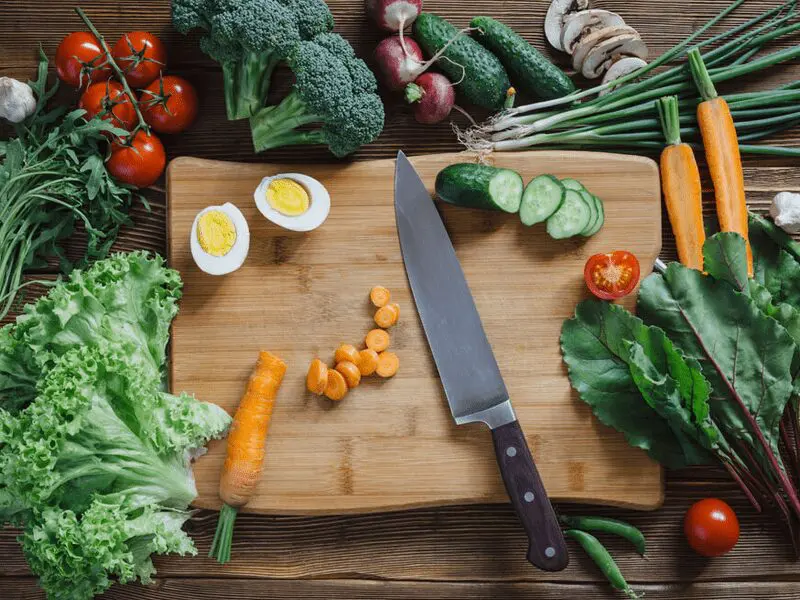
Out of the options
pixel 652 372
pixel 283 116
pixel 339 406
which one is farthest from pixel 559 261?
pixel 283 116

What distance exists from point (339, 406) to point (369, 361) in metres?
0.22

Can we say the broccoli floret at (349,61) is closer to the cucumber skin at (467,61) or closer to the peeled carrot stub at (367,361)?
the cucumber skin at (467,61)

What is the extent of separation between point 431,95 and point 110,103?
1.20 meters

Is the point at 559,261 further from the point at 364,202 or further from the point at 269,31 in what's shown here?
the point at 269,31

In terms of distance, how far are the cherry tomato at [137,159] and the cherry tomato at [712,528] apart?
2465 millimetres

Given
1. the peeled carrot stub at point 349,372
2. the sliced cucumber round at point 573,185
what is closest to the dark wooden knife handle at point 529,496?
the peeled carrot stub at point 349,372

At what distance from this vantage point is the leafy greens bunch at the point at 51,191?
8.67 ft

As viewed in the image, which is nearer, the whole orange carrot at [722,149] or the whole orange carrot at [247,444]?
the whole orange carrot at [247,444]

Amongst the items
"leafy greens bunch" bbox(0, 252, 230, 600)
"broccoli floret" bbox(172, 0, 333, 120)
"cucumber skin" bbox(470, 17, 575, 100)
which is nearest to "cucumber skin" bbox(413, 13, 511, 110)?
"cucumber skin" bbox(470, 17, 575, 100)

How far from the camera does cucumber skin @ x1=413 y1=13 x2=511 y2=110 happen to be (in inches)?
108

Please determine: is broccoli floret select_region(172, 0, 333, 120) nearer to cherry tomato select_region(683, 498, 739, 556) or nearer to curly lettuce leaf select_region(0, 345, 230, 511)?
curly lettuce leaf select_region(0, 345, 230, 511)

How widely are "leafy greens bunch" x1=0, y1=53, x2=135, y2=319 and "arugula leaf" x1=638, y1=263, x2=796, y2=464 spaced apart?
207 centimetres

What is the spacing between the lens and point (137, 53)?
8.87ft

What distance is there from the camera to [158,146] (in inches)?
109
